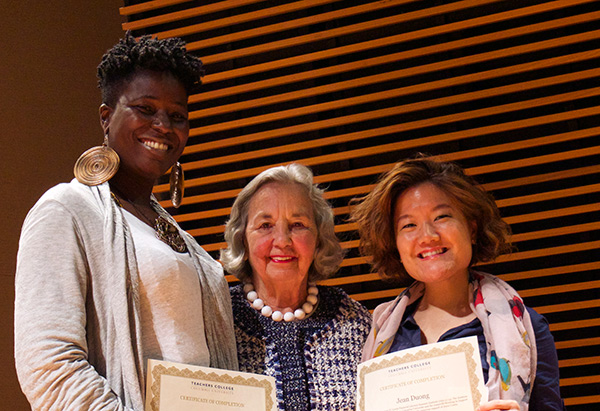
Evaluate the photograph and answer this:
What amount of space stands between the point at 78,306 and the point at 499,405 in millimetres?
1182

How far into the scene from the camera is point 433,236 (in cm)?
223

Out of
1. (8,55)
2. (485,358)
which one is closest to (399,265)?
(485,358)

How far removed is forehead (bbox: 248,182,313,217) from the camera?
2.57m

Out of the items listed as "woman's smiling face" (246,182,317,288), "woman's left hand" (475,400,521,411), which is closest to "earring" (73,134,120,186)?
"woman's smiling face" (246,182,317,288)

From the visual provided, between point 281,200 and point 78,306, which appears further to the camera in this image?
point 281,200

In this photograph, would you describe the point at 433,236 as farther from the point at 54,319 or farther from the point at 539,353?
the point at 54,319

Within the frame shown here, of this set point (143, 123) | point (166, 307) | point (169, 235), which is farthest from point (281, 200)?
point (166, 307)

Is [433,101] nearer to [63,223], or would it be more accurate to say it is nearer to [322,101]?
[322,101]

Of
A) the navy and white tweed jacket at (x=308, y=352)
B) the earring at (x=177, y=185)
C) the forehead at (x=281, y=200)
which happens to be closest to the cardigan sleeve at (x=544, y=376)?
the navy and white tweed jacket at (x=308, y=352)

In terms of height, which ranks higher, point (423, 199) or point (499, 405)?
point (423, 199)

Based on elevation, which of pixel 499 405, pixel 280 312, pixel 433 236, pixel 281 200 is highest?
pixel 281 200

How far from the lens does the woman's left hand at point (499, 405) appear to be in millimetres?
1771

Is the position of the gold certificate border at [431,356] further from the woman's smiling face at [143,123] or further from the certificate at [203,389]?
the woman's smiling face at [143,123]

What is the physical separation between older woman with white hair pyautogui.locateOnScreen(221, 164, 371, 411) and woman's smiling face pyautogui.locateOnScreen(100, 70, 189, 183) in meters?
0.59
